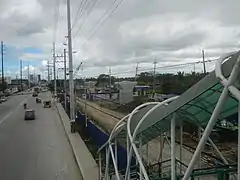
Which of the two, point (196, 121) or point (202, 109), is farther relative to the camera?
point (196, 121)

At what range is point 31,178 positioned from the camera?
14906 millimetres

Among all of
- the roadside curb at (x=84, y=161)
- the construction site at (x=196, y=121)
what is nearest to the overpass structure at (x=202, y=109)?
the construction site at (x=196, y=121)

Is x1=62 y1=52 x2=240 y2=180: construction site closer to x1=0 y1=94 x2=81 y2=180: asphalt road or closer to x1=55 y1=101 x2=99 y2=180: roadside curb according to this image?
x1=55 y1=101 x2=99 y2=180: roadside curb

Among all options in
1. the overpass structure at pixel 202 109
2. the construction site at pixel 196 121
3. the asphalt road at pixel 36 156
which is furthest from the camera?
the asphalt road at pixel 36 156

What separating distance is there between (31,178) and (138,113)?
7342 millimetres

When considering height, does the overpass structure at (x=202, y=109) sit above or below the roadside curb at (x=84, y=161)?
above

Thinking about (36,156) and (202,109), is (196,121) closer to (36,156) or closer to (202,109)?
(202,109)

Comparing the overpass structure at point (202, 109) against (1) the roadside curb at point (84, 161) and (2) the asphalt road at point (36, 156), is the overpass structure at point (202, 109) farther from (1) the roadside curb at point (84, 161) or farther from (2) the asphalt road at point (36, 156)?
(2) the asphalt road at point (36, 156)

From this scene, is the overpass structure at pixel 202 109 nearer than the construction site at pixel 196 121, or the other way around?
the overpass structure at pixel 202 109

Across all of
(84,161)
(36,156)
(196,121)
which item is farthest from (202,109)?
(36,156)

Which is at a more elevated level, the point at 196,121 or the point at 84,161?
the point at 196,121

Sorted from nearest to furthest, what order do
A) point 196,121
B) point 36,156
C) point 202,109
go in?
point 202,109, point 196,121, point 36,156

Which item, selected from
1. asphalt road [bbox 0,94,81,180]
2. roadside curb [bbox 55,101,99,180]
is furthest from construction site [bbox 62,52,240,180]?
asphalt road [bbox 0,94,81,180]

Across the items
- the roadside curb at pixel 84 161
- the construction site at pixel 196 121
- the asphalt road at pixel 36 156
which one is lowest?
the asphalt road at pixel 36 156
